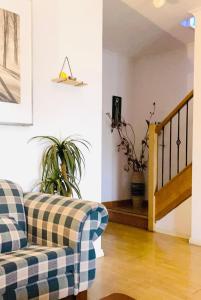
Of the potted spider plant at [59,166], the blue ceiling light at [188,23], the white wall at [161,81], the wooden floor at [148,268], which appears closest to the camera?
the wooden floor at [148,268]

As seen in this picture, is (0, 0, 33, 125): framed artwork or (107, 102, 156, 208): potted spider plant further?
(107, 102, 156, 208): potted spider plant

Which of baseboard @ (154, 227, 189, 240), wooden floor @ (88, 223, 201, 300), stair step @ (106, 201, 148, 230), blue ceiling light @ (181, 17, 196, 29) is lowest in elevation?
wooden floor @ (88, 223, 201, 300)

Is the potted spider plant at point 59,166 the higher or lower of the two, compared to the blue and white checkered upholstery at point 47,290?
higher

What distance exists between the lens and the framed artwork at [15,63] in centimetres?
249

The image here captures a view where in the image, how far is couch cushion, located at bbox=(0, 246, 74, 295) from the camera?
1.63 m

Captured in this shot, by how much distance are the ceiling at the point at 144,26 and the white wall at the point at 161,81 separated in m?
0.16

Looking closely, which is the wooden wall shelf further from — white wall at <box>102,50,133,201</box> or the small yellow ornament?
white wall at <box>102,50,133,201</box>

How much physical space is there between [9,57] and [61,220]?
1342mm

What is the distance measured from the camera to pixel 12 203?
225 cm

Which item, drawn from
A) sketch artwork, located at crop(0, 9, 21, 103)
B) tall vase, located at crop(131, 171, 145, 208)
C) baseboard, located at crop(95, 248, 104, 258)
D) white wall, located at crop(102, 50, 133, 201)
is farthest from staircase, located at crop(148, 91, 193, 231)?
sketch artwork, located at crop(0, 9, 21, 103)

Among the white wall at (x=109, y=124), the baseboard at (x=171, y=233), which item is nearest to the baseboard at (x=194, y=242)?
the baseboard at (x=171, y=233)

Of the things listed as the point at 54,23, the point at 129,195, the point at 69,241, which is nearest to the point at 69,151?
the point at 69,241

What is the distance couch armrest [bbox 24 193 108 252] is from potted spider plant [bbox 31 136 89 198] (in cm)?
32

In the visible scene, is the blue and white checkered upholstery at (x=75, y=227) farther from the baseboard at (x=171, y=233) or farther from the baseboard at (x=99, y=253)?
the baseboard at (x=171, y=233)
